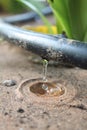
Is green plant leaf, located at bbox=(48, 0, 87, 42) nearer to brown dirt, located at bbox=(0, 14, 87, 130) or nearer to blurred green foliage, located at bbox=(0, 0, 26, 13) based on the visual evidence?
brown dirt, located at bbox=(0, 14, 87, 130)

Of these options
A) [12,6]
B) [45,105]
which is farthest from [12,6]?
[45,105]

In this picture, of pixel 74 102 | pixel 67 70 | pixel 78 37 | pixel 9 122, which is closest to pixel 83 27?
pixel 78 37

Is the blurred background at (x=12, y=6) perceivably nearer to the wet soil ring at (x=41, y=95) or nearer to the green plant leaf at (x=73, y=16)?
the green plant leaf at (x=73, y=16)

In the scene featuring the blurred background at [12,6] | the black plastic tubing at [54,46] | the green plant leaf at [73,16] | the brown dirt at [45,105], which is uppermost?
the blurred background at [12,6]

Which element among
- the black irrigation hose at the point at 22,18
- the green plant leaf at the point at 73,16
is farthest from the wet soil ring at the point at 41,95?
the black irrigation hose at the point at 22,18

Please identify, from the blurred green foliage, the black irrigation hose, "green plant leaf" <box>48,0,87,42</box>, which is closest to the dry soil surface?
"green plant leaf" <box>48,0,87,42</box>


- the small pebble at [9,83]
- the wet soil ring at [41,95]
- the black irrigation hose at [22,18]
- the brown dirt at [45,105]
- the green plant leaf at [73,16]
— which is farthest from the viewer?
the black irrigation hose at [22,18]

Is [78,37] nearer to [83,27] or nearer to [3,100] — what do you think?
[83,27]

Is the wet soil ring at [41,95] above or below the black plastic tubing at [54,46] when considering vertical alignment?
below
